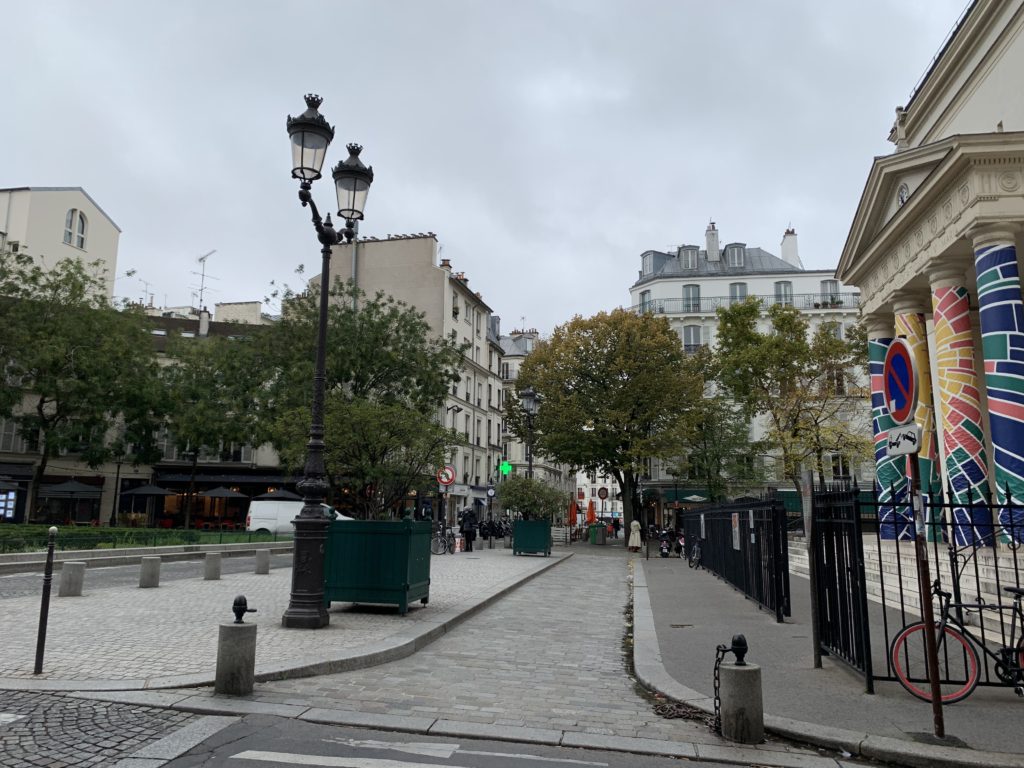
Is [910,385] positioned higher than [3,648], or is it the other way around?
[910,385]

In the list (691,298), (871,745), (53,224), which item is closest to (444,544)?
(871,745)

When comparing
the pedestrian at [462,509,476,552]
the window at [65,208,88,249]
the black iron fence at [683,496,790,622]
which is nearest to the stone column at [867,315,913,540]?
the black iron fence at [683,496,790,622]

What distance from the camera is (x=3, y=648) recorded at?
7703 mm

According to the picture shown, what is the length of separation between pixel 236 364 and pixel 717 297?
3365 cm

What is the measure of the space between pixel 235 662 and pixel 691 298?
5203 centimetres

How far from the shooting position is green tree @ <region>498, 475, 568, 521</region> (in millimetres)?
30625

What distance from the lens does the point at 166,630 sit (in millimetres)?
8883

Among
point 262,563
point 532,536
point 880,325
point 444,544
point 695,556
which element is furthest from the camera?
point 532,536

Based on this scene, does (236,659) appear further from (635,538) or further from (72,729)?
(635,538)

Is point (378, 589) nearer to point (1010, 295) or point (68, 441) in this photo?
point (1010, 295)

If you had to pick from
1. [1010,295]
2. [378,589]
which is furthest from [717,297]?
[378,589]

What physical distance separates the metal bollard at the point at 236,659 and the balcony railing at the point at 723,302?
48.7 meters

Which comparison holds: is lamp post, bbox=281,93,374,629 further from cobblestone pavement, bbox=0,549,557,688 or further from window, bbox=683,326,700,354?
window, bbox=683,326,700,354

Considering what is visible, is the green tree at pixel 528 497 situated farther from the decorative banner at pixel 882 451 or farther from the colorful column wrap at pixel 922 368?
the colorful column wrap at pixel 922 368
